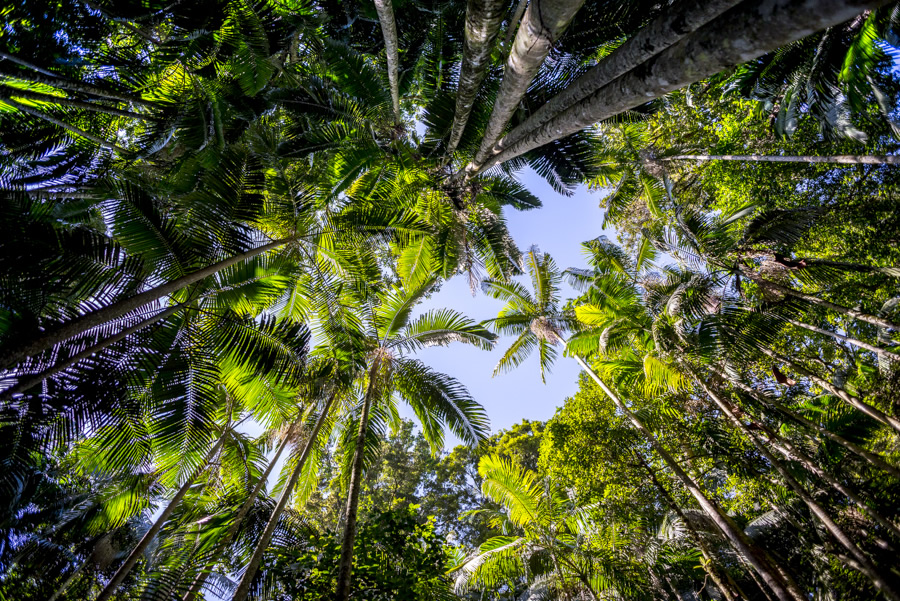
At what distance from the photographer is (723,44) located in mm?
1808

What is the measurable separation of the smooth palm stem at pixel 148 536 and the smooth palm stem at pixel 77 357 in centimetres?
266

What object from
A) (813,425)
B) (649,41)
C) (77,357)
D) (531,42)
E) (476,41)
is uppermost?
(813,425)

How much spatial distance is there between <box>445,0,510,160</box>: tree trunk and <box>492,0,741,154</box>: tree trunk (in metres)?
0.87

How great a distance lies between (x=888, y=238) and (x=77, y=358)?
14.2 metres

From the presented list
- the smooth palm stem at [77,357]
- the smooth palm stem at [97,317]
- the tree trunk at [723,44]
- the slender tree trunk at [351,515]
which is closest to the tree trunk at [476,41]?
the tree trunk at [723,44]

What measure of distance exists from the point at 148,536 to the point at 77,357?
4291mm

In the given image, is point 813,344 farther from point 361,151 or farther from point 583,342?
point 361,151

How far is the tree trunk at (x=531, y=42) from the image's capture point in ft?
7.57

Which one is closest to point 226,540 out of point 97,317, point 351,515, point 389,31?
point 351,515

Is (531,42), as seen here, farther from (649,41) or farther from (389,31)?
(389,31)

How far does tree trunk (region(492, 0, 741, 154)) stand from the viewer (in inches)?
→ 70.7

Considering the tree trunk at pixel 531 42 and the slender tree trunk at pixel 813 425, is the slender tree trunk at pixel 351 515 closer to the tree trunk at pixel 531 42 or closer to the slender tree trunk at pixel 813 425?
the tree trunk at pixel 531 42

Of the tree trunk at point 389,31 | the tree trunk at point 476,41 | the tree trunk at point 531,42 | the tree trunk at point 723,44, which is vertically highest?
the tree trunk at point 389,31

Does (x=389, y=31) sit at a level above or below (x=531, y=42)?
above
